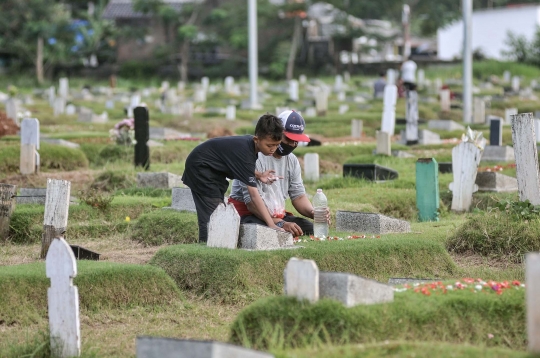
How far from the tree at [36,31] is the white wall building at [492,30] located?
22.2 metres

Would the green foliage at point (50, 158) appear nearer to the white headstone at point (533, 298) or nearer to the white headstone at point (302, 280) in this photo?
the white headstone at point (302, 280)

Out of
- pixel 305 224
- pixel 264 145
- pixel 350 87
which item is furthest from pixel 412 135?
pixel 350 87

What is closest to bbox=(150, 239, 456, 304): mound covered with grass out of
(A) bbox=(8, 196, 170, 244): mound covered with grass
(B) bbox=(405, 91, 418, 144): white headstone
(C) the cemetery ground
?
(C) the cemetery ground

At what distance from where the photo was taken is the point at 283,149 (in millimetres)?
10570

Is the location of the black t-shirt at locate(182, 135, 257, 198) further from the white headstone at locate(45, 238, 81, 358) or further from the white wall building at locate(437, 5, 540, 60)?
the white wall building at locate(437, 5, 540, 60)

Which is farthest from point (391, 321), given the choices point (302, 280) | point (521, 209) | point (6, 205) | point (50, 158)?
point (50, 158)

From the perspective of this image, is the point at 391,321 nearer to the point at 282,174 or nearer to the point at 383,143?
the point at 282,174

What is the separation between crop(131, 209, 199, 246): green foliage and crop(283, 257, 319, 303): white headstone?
15.9ft

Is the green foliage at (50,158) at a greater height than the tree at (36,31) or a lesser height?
lesser

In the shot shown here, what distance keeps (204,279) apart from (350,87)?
36414mm

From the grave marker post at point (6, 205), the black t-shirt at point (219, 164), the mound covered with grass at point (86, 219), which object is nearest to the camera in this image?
the black t-shirt at point (219, 164)

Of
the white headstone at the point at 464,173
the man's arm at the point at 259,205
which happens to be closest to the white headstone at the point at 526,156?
the white headstone at the point at 464,173

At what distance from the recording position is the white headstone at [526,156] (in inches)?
453

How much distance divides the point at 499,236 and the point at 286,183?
2.45 m
